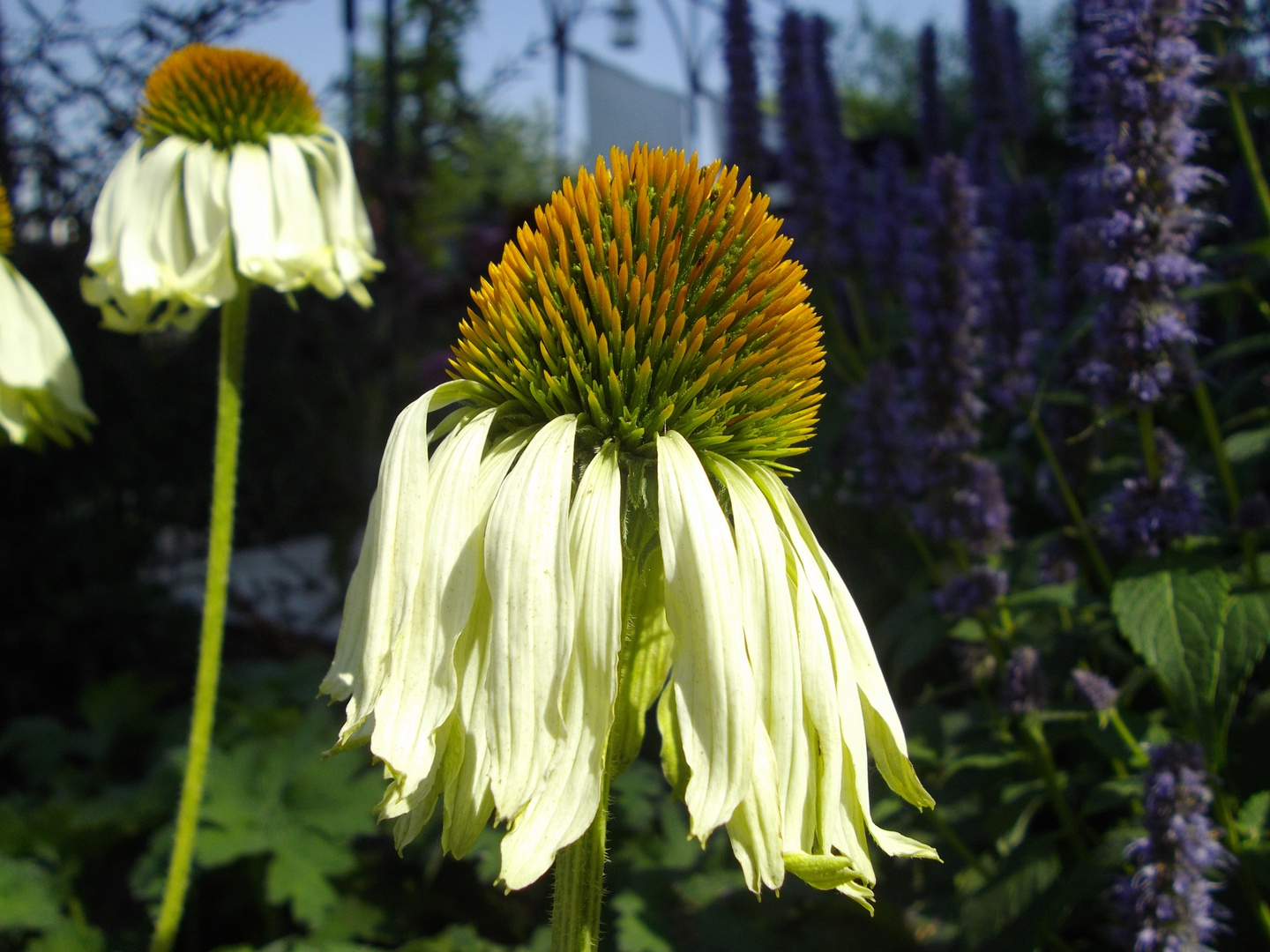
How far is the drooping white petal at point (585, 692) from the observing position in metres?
0.61

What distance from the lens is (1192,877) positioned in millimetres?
1303

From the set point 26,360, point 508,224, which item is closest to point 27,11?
point 508,224

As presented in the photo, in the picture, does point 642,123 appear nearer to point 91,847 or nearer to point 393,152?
point 393,152

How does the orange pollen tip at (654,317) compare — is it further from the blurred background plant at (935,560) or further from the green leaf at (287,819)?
the green leaf at (287,819)

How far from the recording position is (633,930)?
67.2 inches

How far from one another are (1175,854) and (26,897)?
199 centimetres

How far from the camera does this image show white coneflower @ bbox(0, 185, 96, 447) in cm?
143

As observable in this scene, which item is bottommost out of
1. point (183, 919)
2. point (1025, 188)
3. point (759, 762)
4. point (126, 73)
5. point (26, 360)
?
point (183, 919)

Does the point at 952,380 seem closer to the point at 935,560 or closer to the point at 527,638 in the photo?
the point at 935,560

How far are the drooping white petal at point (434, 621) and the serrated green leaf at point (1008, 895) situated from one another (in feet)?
4.08

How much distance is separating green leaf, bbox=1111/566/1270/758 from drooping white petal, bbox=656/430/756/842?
0.91 m

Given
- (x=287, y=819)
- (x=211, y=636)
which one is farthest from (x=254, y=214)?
(x=287, y=819)

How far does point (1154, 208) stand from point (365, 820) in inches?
73.9

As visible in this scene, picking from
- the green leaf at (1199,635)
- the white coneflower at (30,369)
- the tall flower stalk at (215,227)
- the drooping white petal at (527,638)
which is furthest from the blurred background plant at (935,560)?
the drooping white petal at (527,638)
